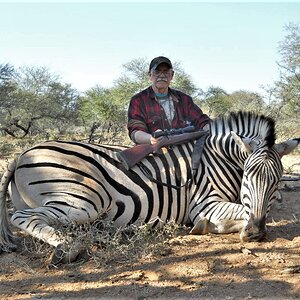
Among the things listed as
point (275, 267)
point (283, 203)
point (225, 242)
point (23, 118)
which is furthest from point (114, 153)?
point (23, 118)

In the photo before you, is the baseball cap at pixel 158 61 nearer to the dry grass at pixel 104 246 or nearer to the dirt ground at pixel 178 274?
the dry grass at pixel 104 246

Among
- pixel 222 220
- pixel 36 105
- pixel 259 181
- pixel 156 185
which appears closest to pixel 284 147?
pixel 259 181

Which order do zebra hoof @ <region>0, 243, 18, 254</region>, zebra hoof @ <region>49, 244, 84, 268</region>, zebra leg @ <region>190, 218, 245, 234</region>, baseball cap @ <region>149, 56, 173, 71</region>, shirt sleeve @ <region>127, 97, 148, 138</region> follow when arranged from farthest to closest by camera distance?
baseball cap @ <region>149, 56, 173, 71</region> → shirt sleeve @ <region>127, 97, 148, 138</region> → zebra leg @ <region>190, 218, 245, 234</region> → zebra hoof @ <region>0, 243, 18, 254</region> → zebra hoof @ <region>49, 244, 84, 268</region>

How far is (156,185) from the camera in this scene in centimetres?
367

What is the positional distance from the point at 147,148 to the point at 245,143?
85 centimetres

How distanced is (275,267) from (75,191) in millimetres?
1553

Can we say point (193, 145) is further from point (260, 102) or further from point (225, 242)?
point (260, 102)

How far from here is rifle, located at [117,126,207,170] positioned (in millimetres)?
3617

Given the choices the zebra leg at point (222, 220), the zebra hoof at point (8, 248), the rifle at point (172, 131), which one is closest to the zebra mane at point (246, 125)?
the rifle at point (172, 131)

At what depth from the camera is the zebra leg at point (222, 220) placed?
3461 mm

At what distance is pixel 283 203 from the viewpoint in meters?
4.81

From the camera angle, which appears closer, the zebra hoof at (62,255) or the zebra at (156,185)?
the zebra hoof at (62,255)

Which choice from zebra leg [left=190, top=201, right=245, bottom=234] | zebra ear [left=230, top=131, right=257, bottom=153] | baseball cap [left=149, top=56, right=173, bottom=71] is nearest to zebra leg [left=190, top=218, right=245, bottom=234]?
zebra leg [left=190, top=201, right=245, bottom=234]

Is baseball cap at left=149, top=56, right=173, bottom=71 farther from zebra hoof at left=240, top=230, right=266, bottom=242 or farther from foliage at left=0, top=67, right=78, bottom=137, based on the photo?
foliage at left=0, top=67, right=78, bottom=137
